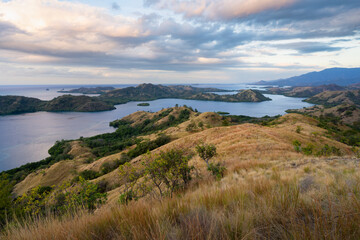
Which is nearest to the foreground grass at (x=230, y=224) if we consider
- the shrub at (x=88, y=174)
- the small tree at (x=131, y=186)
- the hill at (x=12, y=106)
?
the small tree at (x=131, y=186)

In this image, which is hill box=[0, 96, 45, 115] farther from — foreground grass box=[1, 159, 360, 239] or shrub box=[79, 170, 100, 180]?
foreground grass box=[1, 159, 360, 239]

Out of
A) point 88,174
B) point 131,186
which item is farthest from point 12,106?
point 131,186

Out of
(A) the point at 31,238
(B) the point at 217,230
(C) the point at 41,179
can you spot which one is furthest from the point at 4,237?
(C) the point at 41,179

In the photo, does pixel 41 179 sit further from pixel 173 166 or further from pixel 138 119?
pixel 138 119

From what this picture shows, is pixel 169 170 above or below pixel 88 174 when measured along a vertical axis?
above

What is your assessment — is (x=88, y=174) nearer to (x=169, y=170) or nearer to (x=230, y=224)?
(x=169, y=170)

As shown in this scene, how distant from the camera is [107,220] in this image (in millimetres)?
2426

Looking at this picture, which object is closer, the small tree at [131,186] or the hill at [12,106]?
the small tree at [131,186]

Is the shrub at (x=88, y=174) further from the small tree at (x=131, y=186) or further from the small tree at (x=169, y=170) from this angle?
the small tree at (x=169, y=170)

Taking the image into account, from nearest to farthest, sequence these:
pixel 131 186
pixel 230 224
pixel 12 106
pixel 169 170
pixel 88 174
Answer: pixel 230 224 → pixel 131 186 → pixel 169 170 → pixel 88 174 → pixel 12 106

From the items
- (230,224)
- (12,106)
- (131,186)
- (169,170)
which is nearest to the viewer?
(230,224)

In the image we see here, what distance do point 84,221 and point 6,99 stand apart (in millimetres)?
282079

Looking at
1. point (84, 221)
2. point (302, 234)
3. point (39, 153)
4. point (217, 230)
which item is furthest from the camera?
point (39, 153)

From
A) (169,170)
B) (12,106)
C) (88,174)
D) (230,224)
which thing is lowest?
(88,174)
